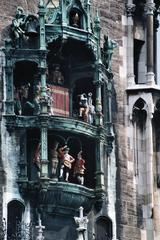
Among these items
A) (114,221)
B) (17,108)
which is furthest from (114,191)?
(17,108)

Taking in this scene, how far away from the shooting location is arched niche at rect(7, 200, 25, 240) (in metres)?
32.6

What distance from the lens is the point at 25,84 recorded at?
33781mm

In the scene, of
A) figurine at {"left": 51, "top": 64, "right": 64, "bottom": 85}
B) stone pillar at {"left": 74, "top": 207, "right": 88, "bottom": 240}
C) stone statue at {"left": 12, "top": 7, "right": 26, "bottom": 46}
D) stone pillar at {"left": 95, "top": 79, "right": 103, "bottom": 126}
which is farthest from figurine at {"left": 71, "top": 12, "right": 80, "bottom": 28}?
stone pillar at {"left": 74, "top": 207, "right": 88, "bottom": 240}

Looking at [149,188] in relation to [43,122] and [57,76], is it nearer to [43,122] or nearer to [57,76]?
[57,76]

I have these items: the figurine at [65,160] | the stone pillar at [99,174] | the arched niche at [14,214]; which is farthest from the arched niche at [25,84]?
the arched niche at [14,214]

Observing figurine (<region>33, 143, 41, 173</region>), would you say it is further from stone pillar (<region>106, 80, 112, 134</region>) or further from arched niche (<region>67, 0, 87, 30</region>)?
arched niche (<region>67, 0, 87, 30</region>)

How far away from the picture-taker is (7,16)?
111ft

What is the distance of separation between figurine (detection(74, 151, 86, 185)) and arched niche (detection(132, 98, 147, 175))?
1792 millimetres

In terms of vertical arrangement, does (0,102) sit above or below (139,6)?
below

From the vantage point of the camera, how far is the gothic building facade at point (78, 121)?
108 feet

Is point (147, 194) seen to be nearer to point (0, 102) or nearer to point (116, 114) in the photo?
point (116, 114)

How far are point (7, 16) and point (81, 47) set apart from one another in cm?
162

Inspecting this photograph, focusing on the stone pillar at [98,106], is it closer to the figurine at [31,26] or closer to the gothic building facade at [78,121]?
the gothic building facade at [78,121]

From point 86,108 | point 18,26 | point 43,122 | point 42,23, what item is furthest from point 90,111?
point 18,26
